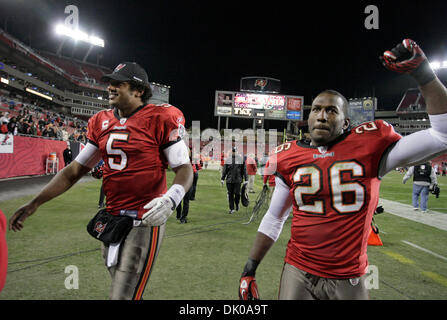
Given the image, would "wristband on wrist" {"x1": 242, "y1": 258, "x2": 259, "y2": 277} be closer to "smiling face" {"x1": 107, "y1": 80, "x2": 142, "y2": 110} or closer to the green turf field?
"smiling face" {"x1": 107, "y1": 80, "x2": 142, "y2": 110}

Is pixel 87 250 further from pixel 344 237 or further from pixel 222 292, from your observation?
pixel 344 237

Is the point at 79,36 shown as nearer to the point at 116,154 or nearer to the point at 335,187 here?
the point at 116,154

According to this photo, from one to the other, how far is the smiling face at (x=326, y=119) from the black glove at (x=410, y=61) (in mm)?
546

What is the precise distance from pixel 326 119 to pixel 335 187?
0.50 m

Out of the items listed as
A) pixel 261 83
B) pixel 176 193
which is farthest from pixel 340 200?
pixel 261 83

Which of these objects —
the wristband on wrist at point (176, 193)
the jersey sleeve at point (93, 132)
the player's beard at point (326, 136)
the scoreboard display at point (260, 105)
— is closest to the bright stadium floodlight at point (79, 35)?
the scoreboard display at point (260, 105)

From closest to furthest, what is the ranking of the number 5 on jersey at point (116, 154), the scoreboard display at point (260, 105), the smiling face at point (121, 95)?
1. the number 5 on jersey at point (116, 154)
2. the smiling face at point (121, 95)
3. the scoreboard display at point (260, 105)

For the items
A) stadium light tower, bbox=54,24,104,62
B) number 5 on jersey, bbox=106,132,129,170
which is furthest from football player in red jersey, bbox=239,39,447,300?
stadium light tower, bbox=54,24,104,62

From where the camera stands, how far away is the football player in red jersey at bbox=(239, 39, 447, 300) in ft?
6.26

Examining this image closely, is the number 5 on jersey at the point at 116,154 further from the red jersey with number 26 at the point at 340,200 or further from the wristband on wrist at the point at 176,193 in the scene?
the red jersey with number 26 at the point at 340,200

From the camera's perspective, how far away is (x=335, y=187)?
6.58 feet

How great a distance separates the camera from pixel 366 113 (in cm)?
4838

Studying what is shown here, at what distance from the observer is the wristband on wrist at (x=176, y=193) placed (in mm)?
2089

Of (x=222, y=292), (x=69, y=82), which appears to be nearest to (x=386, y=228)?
(x=222, y=292)
